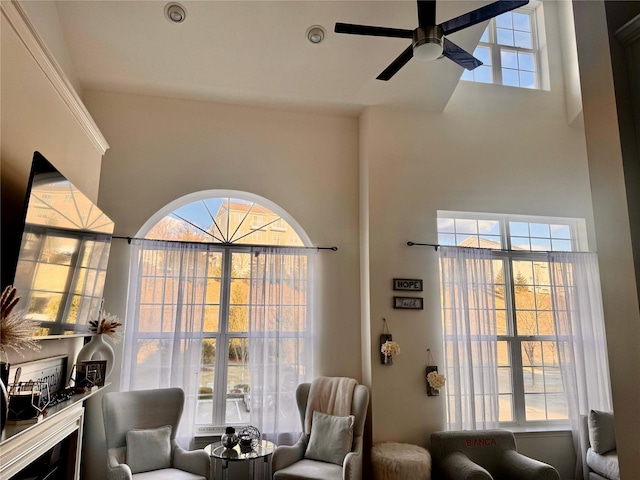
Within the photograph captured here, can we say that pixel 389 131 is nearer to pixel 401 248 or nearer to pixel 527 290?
pixel 401 248

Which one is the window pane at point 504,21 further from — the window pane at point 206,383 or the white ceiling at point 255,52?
the window pane at point 206,383

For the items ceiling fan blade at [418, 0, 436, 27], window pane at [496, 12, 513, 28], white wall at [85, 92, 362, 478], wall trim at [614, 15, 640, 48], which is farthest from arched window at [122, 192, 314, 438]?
window pane at [496, 12, 513, 28]

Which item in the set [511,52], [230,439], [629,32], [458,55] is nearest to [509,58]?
[511,52]

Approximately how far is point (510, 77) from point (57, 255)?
4911 mm

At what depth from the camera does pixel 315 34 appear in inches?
151

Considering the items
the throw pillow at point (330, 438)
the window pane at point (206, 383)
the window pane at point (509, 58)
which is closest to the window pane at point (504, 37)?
the window pane at point (509, 58)

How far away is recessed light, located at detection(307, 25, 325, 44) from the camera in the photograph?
12.4 ft

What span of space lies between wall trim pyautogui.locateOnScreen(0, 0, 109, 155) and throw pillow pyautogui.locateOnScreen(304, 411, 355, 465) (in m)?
3.04

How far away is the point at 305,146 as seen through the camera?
4.57m

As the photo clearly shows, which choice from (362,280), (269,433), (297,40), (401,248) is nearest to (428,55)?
(297,40)

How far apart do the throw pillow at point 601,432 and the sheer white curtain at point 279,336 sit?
261 cm

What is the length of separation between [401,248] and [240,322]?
172 centimetres

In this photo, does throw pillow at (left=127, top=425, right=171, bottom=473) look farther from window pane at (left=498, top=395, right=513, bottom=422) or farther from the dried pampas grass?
window pane at (left=498, top=395, right=513, bottom=422)

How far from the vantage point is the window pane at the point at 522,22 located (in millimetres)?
5301
